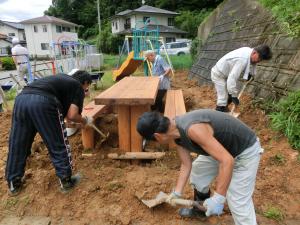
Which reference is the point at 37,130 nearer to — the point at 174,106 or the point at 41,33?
the point at 174,106

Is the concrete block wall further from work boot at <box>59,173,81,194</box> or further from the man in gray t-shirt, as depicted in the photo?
work boot at <box>59,173,81,194</box>

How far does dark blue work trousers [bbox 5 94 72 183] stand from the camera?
3.15 m

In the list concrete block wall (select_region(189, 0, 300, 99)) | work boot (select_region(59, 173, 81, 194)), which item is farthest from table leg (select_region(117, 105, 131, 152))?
concrete block wall (select_region(189, 0, 300, 99))

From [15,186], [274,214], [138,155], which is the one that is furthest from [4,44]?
[274,214]

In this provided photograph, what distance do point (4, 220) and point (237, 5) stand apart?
32.7 ft

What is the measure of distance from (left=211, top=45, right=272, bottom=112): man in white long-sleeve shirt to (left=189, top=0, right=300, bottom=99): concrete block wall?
1.87 feet

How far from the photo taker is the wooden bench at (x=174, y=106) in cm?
444

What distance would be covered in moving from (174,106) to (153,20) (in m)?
42.1

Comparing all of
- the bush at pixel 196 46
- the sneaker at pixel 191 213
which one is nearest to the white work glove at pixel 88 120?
the sneaker at pixel 191 213

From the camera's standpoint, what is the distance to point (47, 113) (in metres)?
3.17

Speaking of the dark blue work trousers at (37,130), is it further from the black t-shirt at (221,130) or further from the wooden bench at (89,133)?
the black t-shirt at (221,130)

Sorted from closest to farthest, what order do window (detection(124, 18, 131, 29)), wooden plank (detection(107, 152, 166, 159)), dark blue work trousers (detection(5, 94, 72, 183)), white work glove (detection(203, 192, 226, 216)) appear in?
white work glove (detection(203, 192, 226, 216)) → dark blue work trousers (detection(5, 94, 72, 183)) → wooden plank (detection(107, 152, 166, 159)) → window (detection(124, 18, 131, 29))

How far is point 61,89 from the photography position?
3.37m

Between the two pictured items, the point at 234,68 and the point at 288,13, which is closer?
the point at 234,68
